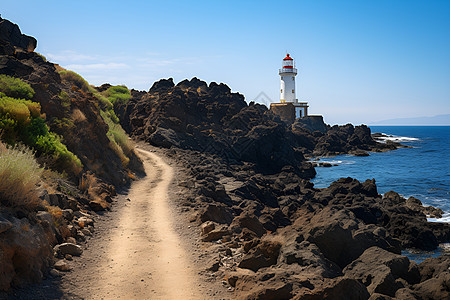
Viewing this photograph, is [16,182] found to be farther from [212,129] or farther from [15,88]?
[212,129]

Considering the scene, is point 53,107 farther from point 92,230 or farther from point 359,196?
point 359,196

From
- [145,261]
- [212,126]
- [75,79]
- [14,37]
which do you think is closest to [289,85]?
[212,126]

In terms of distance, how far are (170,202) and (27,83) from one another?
879cm

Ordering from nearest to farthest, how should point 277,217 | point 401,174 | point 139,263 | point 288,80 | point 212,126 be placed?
point 139,263 < point 277,217 < point 401,174 < point 212,126 < point 288,80

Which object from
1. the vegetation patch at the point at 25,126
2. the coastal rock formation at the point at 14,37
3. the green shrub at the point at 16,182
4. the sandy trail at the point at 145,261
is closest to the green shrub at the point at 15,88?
the vegetation patch at the point at 25,126

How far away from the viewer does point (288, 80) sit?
83.6 m

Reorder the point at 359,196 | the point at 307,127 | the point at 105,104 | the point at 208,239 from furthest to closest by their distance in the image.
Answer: the point at 307,127, the point at 105,104, the point at 359,196, the point at 208,239

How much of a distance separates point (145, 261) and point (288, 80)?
78.6 metres

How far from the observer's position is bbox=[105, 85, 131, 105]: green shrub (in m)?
54.1

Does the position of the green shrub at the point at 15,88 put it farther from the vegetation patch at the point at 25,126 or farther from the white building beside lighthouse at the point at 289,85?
the white building beside lighthouse at the point at 289,85

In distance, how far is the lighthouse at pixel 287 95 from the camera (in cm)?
8306

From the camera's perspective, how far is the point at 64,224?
9750mm

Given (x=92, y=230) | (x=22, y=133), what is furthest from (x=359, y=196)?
(x=22, y=133)

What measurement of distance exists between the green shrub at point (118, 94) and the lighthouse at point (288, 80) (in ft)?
126
